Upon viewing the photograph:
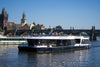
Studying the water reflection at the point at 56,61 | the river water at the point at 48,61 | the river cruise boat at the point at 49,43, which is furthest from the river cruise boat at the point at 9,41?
the water reflection at the point at 56,61

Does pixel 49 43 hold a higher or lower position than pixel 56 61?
higher

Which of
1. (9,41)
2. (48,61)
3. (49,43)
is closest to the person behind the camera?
(48,61)


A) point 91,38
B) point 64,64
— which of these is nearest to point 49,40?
point 64,64

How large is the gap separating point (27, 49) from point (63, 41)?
36.3 feet

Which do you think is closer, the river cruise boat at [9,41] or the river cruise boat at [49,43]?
the river cruise boat at [49,43]

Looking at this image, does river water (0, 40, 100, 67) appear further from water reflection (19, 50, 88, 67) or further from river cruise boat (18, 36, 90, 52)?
river cruise boat (18, 36, 90, 52)

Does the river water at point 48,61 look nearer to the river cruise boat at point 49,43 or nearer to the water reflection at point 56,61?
the water reflection at point 56,61

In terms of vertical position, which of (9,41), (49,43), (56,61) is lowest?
(56,61)

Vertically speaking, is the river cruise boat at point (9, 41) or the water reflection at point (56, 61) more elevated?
the river cruise boat at point (9, 41)

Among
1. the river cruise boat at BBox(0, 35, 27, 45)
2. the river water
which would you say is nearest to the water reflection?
the river water

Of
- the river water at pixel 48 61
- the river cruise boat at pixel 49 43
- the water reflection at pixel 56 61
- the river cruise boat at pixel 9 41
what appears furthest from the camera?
the river cruise boat at pixel 9 41

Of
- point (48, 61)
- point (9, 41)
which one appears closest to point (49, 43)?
point (48, 61)

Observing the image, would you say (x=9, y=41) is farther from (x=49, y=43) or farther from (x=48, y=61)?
(x=48, y=61)

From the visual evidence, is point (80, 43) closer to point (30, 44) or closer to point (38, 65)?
point (30, 44)
